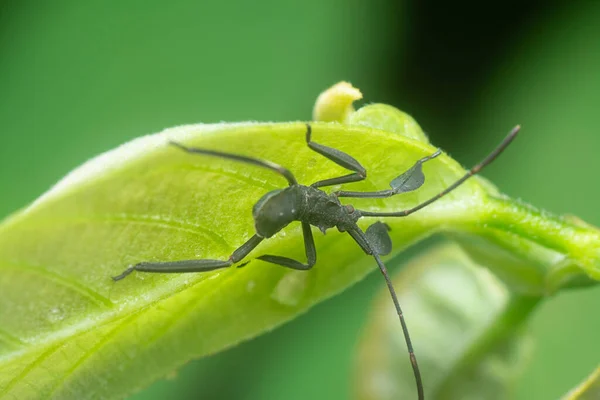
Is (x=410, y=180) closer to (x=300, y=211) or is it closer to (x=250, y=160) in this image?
(x=300, y=211)

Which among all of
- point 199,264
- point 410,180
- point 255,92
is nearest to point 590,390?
point 410,180

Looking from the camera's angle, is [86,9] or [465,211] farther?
[86,9]

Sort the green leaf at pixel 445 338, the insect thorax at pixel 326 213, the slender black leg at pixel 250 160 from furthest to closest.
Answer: the green leaf at pixel 445 338 → the insect thorax at pixel 326 213 → the slender black leg at pixel 250 160

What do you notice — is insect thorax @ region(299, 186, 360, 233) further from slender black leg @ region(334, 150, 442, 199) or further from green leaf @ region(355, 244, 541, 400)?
green leaf @ region(355, 244, 541, 400)

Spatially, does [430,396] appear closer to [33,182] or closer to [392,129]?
[392,129]

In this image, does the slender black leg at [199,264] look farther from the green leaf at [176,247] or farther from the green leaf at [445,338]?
the green leaf at [445,338]

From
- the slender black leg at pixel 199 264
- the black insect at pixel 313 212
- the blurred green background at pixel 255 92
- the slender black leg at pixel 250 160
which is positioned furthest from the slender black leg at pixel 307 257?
the blurred green background at pixel 255 92

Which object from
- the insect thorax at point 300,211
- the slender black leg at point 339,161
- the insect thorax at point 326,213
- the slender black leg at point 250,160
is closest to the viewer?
the slender black leg at point 250,160

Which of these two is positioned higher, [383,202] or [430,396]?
[383,202]

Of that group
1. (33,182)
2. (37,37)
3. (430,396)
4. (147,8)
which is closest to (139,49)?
(147,8)
